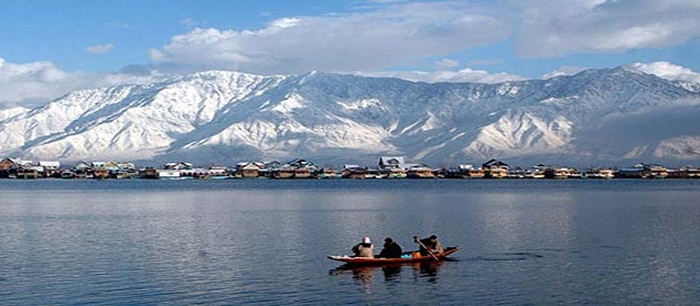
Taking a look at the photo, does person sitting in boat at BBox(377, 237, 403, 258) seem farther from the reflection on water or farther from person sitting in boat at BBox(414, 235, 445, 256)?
person sitting in boat at BBox(414, 235, 445, 256)

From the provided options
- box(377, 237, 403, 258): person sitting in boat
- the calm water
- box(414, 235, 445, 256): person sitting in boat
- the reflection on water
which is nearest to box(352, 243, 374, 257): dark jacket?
the reflection on water

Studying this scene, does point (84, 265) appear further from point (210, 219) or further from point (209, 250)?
point (210, 219)

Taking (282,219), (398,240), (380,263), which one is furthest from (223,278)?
(282,219)

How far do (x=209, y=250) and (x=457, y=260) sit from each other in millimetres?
10326

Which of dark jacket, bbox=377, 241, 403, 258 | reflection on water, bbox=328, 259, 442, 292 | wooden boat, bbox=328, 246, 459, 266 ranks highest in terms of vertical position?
dark jacket, bbox=377, 241, 403, 258

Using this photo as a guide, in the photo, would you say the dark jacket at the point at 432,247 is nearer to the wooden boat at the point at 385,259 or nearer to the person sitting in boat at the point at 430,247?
the person sitting in boat at the point at 430,247

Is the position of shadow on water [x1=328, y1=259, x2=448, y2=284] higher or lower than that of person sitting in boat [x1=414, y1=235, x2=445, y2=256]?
lower

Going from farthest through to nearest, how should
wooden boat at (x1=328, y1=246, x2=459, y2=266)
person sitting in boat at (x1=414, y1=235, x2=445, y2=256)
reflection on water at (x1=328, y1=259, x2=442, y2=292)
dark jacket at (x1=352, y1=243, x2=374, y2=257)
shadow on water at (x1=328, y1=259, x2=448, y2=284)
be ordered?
person sitting in boat at (x1=414, y1=235, x2=445, y2=256) < dark jacket at (x1=352, y1=243, x2=374, y2=257) < wooden boat at (x1=328, y1=246, x2=459, y2=266) < shadow on water at (x1=328, y1=259, x2=448, y2=284) < reflection on water at (x1=328, y1=259, x2=442, y2=292)

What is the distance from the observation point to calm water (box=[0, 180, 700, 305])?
95.3ft

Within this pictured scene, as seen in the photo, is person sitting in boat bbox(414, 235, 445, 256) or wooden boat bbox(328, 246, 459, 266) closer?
wooden boat bbox(328, 246, 459, 266)

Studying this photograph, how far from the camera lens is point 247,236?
154ft

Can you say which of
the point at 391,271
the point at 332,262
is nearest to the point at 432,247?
the point at 391,271

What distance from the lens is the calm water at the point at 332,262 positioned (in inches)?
1144

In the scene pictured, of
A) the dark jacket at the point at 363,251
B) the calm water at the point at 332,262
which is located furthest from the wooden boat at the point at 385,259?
the calm water at the point at 332,262
